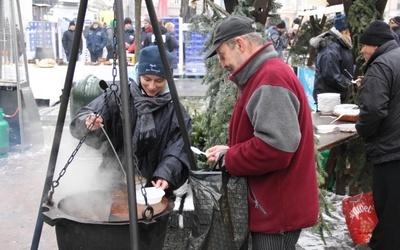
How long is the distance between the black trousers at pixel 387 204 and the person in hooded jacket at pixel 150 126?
67.6 inches

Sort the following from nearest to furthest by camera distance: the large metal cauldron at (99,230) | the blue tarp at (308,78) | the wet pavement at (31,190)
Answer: the large metal cauldron at (99,230), the wet pavement at (31,190), the blue tarp at (308,78)

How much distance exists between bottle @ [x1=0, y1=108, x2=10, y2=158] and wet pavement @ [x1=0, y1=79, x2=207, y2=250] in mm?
109

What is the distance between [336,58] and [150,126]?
3.51m

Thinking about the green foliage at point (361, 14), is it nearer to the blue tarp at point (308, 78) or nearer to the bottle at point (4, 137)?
the blue tarp at point (308, 78)

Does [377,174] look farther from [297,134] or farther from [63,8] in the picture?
[63,8]

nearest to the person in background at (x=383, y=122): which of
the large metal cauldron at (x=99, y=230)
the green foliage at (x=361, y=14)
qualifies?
the green foliage at (x=361, y=14)

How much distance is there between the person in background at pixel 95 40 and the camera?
1666cm

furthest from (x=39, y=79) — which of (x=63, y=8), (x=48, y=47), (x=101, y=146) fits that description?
(x=63, y=8)

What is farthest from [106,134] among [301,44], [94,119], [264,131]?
[301,44]

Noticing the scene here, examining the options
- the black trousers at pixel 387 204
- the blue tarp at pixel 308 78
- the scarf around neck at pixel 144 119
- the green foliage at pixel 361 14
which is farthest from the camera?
the blue tarp at pixel 308 78

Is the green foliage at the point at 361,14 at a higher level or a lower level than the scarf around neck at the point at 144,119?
higher

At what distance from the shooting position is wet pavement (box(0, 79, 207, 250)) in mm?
4273

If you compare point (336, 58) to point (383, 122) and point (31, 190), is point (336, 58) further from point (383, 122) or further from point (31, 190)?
point (31, 190)

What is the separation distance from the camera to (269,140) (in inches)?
85.4
